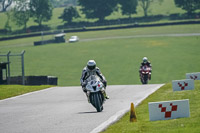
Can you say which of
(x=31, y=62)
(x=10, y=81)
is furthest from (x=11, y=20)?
(x=10, y=81)

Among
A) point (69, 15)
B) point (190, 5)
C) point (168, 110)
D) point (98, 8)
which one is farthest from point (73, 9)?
point (168, 110)

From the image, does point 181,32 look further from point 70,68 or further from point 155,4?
point 155,4

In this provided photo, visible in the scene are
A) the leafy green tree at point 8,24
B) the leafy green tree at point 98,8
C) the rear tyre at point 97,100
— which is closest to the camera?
the rear tyre at point 97,100

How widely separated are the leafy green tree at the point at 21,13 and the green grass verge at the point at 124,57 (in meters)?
42.7

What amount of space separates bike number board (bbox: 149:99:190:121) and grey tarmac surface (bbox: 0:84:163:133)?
1.05m

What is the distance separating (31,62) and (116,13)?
73136 mm

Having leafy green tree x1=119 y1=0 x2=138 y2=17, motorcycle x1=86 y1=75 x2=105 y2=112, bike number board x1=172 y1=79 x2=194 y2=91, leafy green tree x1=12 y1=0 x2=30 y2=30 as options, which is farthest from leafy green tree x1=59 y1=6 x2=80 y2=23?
motorcycle x1=86 y1=75 x2=105 y2=112

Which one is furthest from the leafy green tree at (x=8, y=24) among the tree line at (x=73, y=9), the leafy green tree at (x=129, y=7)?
the leafy green tree at (x=129, y=7)

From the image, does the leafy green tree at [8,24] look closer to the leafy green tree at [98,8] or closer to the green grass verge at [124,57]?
the leafy green tree at [98,8]

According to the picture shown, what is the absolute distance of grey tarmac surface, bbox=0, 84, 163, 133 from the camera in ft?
35.2

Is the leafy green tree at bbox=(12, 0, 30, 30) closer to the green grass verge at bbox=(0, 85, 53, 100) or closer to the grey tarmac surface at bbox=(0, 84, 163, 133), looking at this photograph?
the green grass verge at bbox=(0, 85, 53, 100)

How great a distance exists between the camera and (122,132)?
9.38 m

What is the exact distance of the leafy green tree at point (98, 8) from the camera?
4517 inches

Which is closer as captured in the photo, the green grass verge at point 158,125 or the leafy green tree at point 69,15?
the green grass verge at point 158,125
